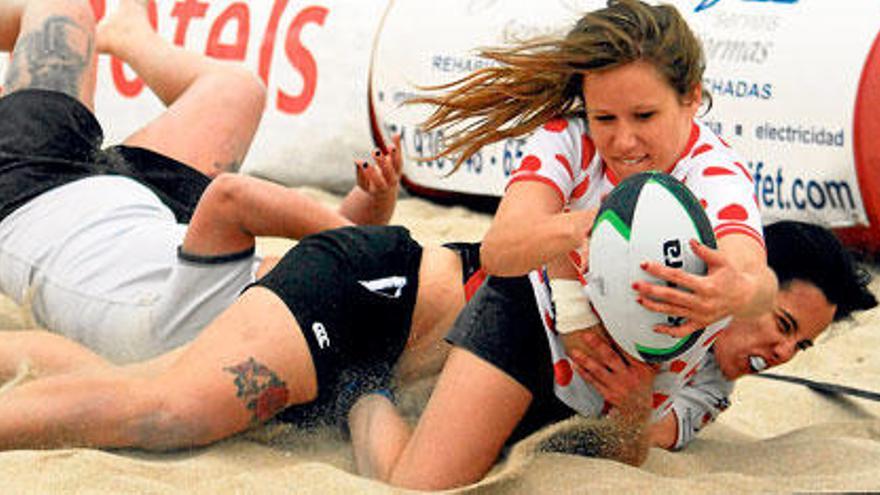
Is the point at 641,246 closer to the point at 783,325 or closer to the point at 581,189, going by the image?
the point at 581,189

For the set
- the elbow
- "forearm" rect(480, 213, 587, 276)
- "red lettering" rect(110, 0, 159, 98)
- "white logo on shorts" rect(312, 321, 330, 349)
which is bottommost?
"red lettering" rect(110, 0, 159, 98)

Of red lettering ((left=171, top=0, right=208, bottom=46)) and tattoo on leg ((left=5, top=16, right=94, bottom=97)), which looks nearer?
tattoo on leg ((left=5, top=16, right=94, bottom=97))

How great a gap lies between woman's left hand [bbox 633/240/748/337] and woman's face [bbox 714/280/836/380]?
64cm

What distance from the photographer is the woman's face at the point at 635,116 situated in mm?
2947

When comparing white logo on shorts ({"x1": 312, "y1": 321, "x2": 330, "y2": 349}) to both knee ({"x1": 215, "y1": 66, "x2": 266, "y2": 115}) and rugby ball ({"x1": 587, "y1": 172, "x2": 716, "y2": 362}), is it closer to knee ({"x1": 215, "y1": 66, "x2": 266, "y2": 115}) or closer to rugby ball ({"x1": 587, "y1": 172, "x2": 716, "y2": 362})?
rugby ball ({"x1": 587, "y1": 172, "x2": 716, "y2": 362})

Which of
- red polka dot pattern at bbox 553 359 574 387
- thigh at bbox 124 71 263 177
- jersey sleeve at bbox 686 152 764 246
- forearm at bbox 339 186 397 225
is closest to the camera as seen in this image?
jersey sleeve at bbox 686 152 764 246

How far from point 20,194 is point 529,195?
1.57 meters

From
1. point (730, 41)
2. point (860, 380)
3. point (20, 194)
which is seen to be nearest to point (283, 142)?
point (730, 41)

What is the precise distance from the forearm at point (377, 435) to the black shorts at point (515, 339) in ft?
0.81

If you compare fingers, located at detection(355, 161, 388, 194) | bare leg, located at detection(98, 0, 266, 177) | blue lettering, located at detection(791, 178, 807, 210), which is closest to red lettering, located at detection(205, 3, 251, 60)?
bare leg, located at detection(98, 0, 266, 177)

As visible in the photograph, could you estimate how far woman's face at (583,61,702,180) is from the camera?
2947 millimetres

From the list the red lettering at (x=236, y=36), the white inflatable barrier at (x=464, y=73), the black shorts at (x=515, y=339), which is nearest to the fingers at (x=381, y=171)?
the black shorts at (x=515, y=339)

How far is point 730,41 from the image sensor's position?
17.9ft

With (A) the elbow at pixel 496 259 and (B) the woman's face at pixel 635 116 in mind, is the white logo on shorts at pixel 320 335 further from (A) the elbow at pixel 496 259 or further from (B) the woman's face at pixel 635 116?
(B) the woman's face at pixel 635 116
